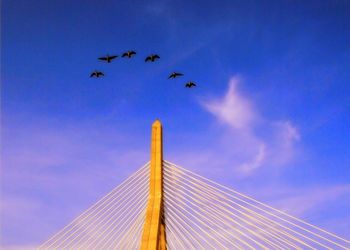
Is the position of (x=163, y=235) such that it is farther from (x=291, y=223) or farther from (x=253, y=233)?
(x=291, y=223)

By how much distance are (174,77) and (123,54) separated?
9.59ft

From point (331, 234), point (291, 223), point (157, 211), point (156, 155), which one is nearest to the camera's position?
point (331, 234)

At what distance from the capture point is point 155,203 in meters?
22.1

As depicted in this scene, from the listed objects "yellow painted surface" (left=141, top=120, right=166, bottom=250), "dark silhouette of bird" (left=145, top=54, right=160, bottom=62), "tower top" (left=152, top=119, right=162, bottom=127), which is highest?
"dark silhouette of bird" (left=145, top=54, right=160, bottom=62)

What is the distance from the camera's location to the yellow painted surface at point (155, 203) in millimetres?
20578

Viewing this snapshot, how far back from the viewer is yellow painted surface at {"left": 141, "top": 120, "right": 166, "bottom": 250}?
20578 millimetres

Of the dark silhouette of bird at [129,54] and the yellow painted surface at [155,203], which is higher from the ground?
the dark silhouette of bird at [129,54]

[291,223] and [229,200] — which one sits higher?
[229,200]

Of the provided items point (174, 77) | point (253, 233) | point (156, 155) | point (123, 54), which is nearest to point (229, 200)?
point (253, 233)

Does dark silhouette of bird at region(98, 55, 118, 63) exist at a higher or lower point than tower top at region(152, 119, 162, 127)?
higher

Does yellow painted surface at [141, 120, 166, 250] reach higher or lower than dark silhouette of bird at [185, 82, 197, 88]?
lower

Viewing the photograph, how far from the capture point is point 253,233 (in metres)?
20.0

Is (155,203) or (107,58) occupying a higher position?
(107,58)

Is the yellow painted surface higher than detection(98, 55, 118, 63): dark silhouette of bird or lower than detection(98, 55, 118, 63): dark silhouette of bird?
lower
